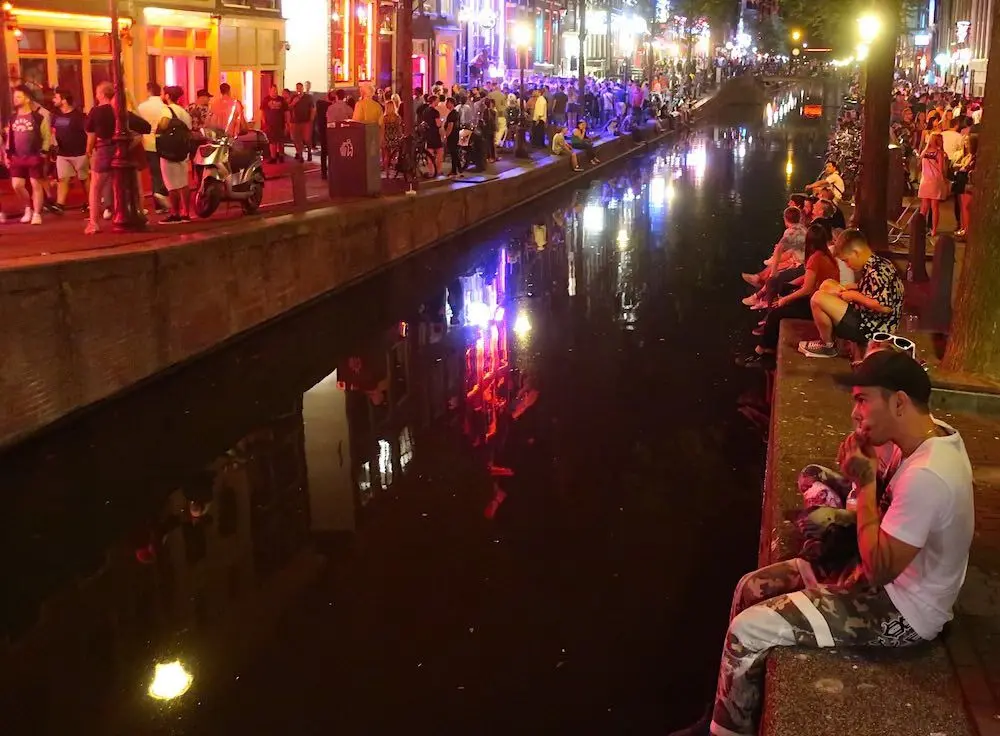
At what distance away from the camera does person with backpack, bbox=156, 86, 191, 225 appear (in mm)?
14492

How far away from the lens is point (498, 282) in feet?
56.7

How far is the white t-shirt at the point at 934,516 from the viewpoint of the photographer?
3.98 meters

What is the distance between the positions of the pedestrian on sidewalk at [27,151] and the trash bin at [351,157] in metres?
5.12

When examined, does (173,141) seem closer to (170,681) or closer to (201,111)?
(201,111)

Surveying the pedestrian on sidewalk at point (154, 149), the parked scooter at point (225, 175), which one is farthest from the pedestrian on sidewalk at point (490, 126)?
the pedestrian on sidewalk at point (154, 149)

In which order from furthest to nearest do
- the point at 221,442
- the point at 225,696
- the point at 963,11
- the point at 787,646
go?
the point at 963,11 → the point at 221,442 → the point at 225,696 → the point at 787,646

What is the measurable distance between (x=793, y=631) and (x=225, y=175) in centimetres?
1200

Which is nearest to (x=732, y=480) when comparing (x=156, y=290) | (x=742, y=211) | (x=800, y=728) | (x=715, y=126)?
(x=800, y=728)

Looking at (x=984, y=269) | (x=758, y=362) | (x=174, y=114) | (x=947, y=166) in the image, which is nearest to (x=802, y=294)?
(x=758, y=362)

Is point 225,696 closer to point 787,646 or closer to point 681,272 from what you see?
point 787,646

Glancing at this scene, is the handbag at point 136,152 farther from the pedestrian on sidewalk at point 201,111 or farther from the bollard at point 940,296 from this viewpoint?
the bollard at point 940,296

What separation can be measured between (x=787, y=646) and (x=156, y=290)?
26.7 feet

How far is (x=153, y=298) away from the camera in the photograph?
1107 cm

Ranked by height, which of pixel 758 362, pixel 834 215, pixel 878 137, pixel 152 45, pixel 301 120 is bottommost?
pixel 758 362
